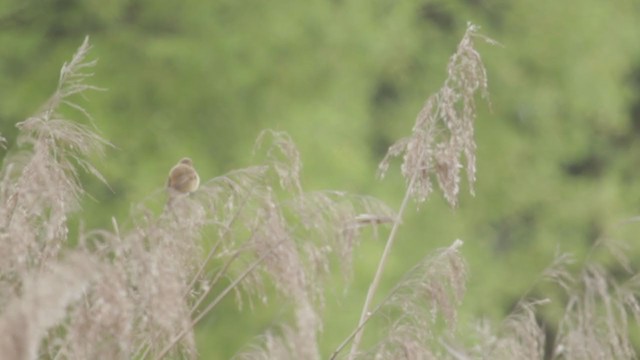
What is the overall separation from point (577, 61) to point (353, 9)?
249 centimetres

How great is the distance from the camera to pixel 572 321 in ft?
11.0

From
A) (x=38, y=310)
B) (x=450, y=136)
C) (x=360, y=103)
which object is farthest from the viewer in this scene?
(x=360, y=103)

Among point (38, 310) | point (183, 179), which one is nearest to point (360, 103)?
point (183, 179)

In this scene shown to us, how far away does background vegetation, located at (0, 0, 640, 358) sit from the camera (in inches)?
387

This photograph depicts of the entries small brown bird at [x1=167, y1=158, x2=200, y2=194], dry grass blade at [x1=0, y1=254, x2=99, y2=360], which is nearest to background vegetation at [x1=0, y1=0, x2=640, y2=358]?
small brown bird at [x1=167, y1=158, x2=200, y2=194]

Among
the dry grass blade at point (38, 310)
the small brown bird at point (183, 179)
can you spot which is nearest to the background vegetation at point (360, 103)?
the small brown bird at point (183, 179)

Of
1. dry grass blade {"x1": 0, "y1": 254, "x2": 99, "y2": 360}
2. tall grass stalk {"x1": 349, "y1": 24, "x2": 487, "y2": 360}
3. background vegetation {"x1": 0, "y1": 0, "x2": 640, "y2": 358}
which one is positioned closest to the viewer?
dry grass blade {"x1": 0, "y1": 254, "x2": 99, "y2": 360}

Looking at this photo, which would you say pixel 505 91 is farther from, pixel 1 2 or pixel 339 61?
pixel 1 2

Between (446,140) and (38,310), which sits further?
(446,140)

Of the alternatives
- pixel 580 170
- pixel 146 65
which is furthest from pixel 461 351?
pixel 580 170

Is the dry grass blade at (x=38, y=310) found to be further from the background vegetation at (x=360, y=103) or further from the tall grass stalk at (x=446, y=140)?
the background vegetation at (x=360, y=103)

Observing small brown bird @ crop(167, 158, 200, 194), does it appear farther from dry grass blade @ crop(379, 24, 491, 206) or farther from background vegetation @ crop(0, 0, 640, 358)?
background vegetation @ crop(0, 0, 640, 358)

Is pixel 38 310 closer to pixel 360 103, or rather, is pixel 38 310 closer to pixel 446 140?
pixel 446 140

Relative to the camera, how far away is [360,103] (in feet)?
37.9
